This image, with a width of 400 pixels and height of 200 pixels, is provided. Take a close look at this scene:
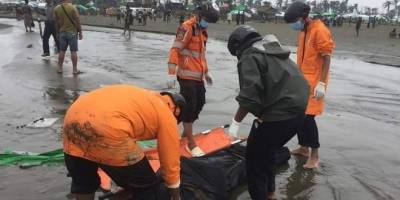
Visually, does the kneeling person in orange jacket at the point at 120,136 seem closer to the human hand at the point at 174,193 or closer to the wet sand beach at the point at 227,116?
the human hand at the point at 174,193

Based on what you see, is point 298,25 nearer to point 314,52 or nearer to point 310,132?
point 314,52

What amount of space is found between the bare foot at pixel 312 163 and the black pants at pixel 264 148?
1.34 metres

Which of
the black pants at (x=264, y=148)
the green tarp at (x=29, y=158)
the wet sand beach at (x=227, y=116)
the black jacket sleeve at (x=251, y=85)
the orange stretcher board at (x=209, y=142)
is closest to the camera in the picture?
the black jacket sleeve at (x=251, y=85)

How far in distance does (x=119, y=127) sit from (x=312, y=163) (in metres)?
3.28

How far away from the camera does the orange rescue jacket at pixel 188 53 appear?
5.98 meters

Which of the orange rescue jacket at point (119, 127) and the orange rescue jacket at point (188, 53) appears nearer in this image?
the orange rescue jacket at point (119, 127)

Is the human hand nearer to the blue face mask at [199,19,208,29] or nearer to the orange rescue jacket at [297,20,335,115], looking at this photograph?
the orange rescue jacket at [297,20,335,115]

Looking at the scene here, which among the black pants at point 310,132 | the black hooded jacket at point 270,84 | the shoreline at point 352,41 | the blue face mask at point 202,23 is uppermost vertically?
the blue face mask at point 202,23

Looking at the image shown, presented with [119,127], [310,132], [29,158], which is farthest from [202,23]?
[119,127]

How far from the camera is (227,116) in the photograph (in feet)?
27.4

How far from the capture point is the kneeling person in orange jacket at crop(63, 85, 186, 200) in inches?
126

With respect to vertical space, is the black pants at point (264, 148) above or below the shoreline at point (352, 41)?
above

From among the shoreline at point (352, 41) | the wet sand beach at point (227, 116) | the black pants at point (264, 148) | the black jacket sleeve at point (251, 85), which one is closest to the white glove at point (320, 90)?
the wet sand beach at point (227, 116)

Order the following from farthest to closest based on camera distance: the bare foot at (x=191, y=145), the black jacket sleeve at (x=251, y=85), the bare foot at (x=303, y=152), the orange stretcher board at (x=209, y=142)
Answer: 1. the bare foot at (x=303, y=152)
2. the bare foot at (x=191, y=145)
3. the orange stretcher board at (x=209, y=142)
4. the black jacket sleeve at (x=251, y=85)
